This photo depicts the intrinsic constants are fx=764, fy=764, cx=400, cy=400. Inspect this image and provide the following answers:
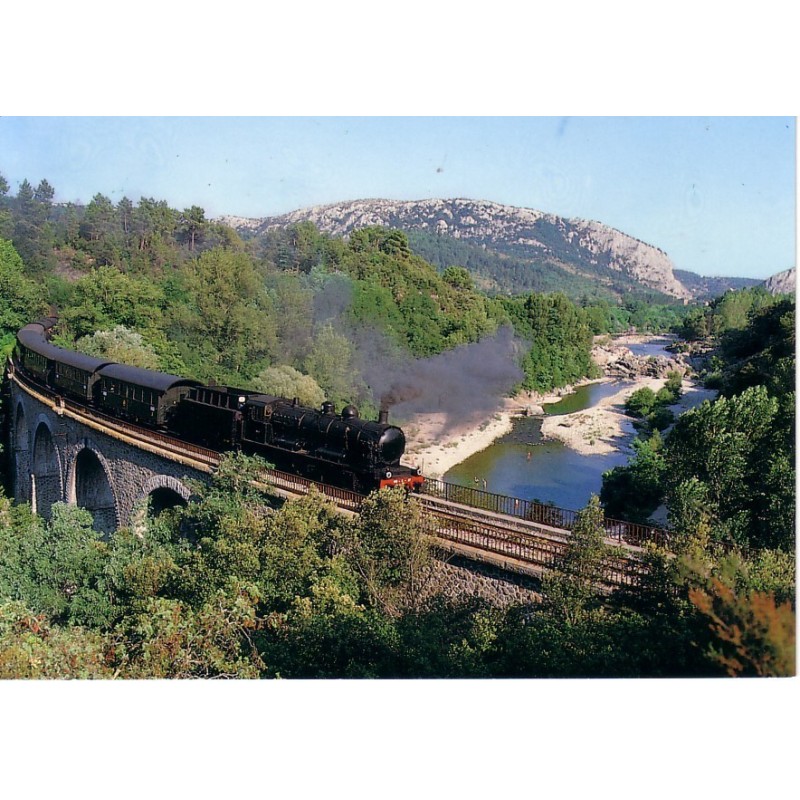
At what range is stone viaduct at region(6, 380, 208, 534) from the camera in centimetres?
1988

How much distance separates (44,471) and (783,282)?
893 inches

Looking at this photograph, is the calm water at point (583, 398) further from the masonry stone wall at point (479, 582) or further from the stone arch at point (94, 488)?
the masonry stone wall at point (479, 582)

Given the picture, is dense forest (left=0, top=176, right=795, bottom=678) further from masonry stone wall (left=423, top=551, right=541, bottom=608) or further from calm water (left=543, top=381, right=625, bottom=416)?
calm water (left=543, top=381, right=625, bottom=416)

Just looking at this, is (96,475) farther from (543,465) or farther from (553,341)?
(553,341)

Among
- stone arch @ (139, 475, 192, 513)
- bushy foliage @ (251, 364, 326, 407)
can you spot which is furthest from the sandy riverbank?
stone arch @ (139, 475, 192, 513)

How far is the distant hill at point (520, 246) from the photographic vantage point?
29984 millimetres

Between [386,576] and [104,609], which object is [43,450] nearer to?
[104,609]

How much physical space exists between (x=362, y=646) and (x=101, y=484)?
14.9 meters

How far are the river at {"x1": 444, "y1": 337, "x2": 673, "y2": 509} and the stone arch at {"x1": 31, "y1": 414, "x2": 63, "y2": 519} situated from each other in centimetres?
1336

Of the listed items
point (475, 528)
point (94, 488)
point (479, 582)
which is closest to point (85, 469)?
point (94, 488)

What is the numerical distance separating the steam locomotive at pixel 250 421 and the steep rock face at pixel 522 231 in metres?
10.2

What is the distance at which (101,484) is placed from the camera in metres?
22.7

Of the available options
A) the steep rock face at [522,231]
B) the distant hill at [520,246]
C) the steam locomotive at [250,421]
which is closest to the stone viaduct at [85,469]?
the steam locomotive at [250,421]

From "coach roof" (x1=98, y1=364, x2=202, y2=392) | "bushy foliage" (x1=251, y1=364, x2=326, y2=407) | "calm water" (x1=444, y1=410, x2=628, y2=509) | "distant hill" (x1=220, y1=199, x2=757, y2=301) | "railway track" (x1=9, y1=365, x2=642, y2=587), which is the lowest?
"calm water" (x1=444, y1=410, x2=628, y2=509)
